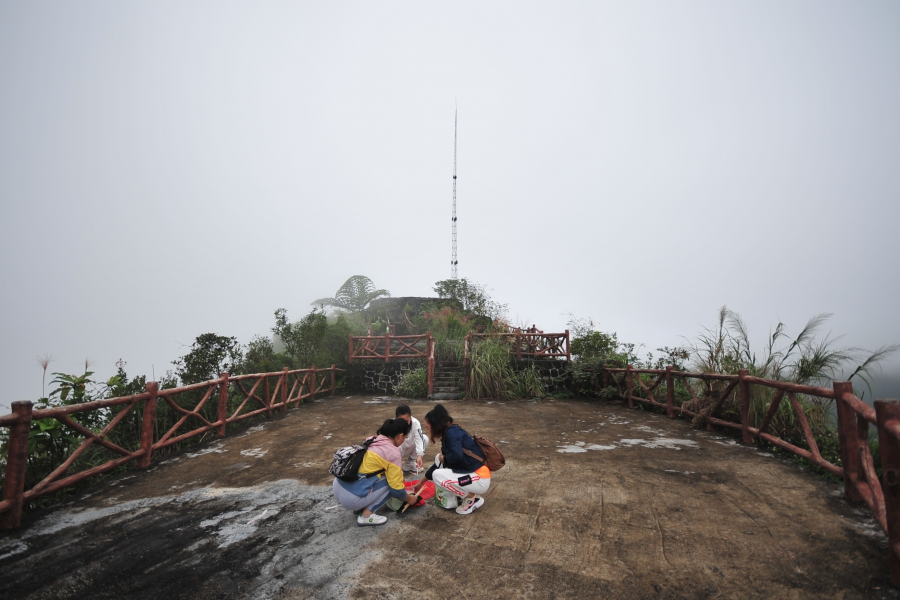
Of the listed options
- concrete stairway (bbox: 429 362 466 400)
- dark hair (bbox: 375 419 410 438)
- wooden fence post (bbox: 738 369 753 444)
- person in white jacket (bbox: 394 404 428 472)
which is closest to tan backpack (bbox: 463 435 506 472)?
dark hair (bbox: 375 419 410 438)

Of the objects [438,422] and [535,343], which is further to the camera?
[535,343]

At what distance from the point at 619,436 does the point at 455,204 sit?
24.0 meters

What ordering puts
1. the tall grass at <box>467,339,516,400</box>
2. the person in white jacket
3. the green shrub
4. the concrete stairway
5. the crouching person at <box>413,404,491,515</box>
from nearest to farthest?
the crouching person at <box>413,404,491,515</box> → the person in white jacket → the tall grass at <box>467,339,516,400</box> → the concrete stairway → the green shrub

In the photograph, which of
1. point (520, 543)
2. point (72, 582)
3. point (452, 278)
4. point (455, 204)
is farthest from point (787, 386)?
point (455, 204)

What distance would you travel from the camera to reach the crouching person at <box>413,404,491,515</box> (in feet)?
10.7

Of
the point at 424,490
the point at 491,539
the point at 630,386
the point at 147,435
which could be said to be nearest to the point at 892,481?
the point at 491,539

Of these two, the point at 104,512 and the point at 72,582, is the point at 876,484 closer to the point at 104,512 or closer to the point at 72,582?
the point at 72,582

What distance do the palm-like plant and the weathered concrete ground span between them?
70.1 ft

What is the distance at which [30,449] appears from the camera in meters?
4.36

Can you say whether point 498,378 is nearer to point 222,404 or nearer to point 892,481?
point 222,404

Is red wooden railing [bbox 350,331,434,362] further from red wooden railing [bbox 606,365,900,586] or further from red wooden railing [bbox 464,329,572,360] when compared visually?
red wooden railing [bbox 606,365,900,586]

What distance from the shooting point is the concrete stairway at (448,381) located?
12020mm

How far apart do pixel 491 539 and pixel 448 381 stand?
1021 centimetres

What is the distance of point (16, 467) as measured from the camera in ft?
11.0
